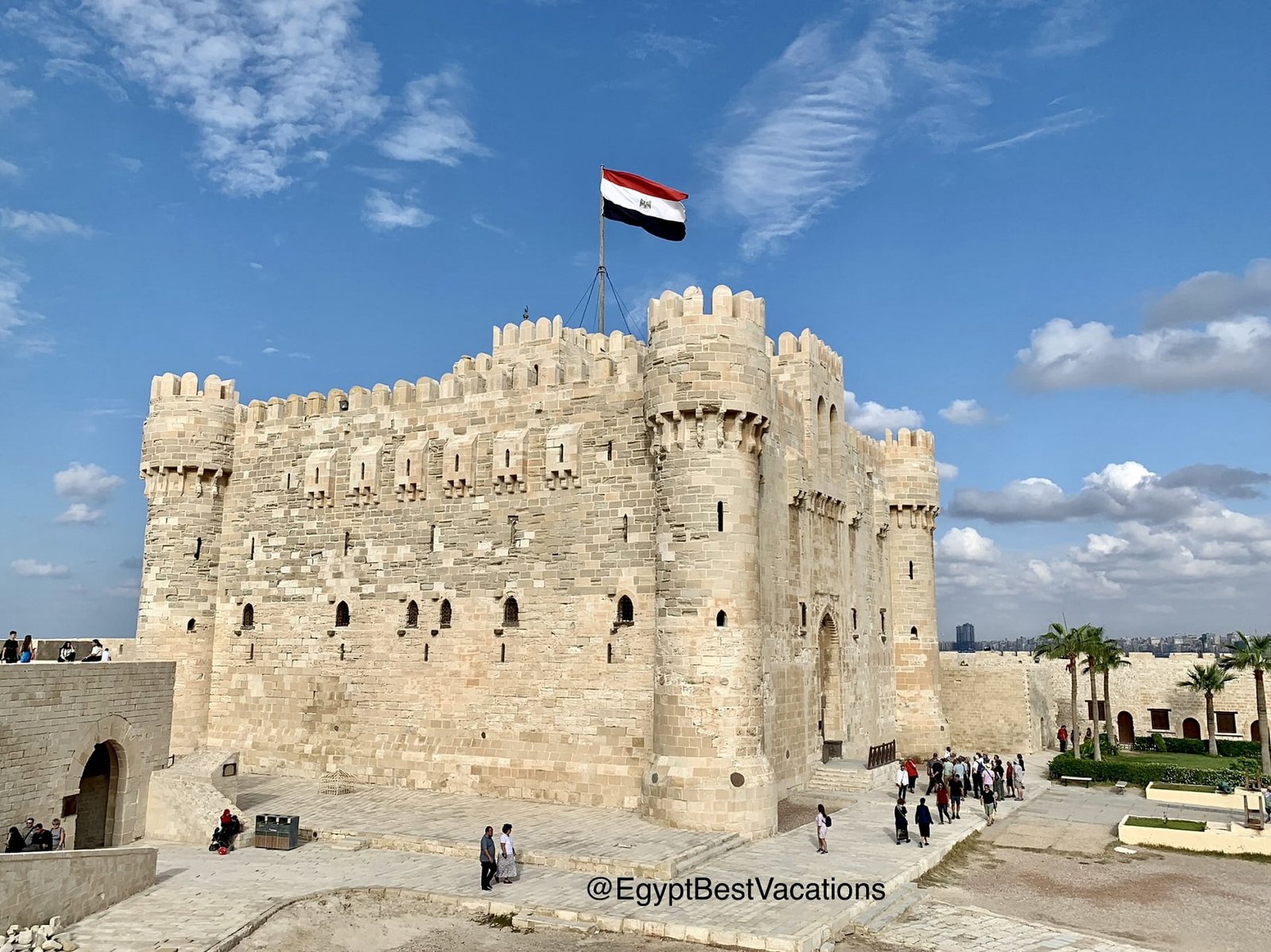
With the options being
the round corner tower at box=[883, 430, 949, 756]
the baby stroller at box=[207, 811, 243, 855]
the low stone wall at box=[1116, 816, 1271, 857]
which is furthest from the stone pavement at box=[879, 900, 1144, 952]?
the round corner tower at box=[883, 430, 949, 756]

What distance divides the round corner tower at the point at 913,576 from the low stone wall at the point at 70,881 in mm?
24812

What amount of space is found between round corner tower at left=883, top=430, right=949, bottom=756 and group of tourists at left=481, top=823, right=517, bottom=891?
20289mm

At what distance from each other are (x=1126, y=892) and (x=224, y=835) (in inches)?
665

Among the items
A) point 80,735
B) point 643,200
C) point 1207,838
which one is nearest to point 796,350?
point 643,200

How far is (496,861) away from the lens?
53.6ft

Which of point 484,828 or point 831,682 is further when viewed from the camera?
point 831,682

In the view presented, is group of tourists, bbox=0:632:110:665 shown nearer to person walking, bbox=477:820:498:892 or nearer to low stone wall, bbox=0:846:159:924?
low stone wall, bbox=0:846:159:924

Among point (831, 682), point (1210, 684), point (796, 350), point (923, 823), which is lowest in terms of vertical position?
point (923, 823)

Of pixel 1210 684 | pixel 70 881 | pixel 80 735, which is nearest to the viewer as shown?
pixel 70 881

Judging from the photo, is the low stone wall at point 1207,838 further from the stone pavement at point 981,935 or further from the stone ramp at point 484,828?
the stone ramp at point 484,828

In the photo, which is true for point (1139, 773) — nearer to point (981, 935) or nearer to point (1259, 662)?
point (1259, 662)

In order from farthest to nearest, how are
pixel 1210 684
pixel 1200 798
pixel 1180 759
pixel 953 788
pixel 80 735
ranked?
pixel 1210 684, pixel 1180 759, pixel 1200 798, pixel 953 788, pixel 80 735

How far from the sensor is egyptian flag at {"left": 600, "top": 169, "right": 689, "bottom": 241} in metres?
28.0

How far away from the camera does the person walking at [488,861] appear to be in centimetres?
1603
